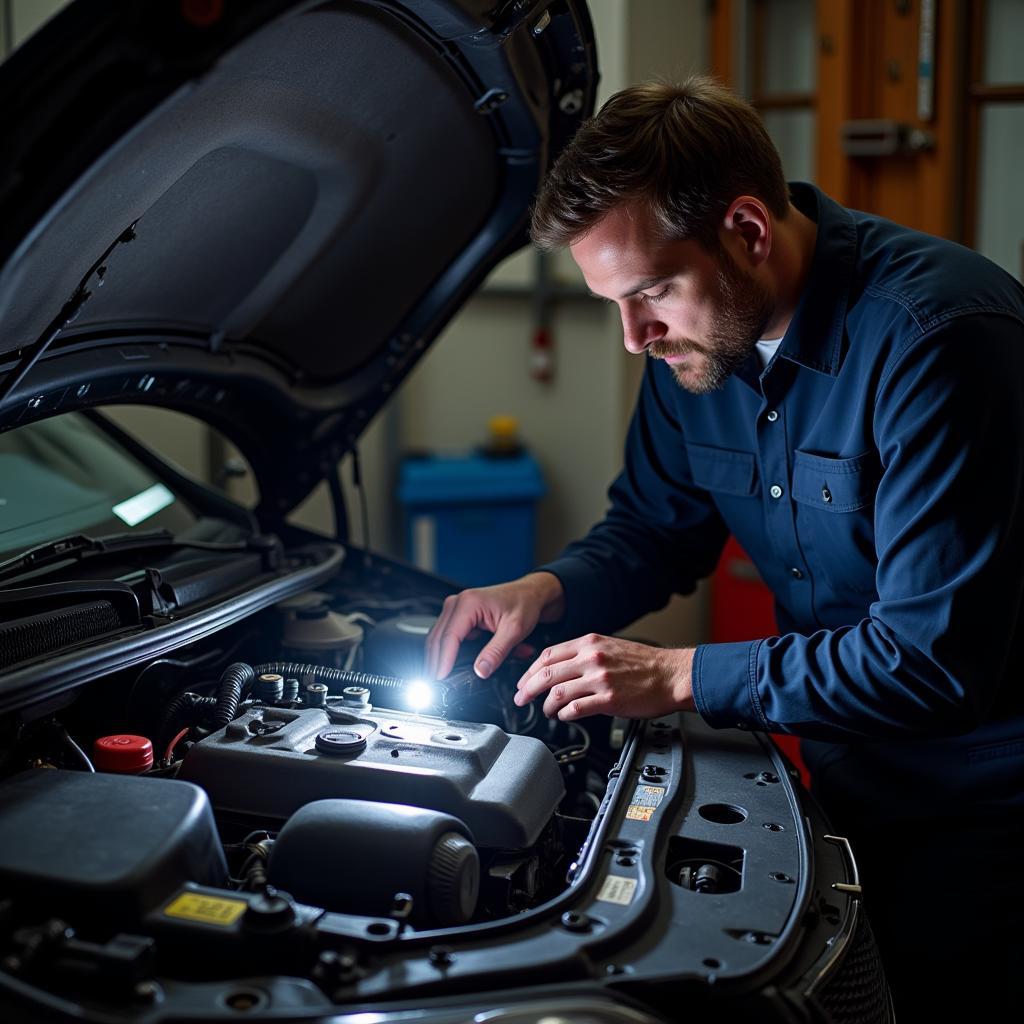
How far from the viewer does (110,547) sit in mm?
1854

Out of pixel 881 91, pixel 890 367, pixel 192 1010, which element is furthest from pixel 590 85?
pixel 881 91

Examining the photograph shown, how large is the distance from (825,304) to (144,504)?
127cm

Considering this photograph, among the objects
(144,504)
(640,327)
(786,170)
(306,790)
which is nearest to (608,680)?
(306,790)

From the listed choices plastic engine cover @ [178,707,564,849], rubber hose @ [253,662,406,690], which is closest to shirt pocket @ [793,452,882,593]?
plastic engine cover @ [178,707,564,849]

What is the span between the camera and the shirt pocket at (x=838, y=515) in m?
1.75

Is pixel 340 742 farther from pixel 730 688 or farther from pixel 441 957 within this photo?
pixel 730 688

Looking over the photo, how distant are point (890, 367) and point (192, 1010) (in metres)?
1.22

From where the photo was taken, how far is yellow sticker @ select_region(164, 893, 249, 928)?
114 centimetres

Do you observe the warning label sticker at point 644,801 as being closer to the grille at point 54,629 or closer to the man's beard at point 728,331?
the man's beard at point 728,331

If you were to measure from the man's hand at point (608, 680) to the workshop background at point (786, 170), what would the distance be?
2.09 metres

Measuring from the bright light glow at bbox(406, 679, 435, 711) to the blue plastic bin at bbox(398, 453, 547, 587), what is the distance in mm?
2297

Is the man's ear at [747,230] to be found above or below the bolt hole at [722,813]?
above

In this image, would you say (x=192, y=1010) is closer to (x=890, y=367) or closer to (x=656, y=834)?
(x=656, y=834)

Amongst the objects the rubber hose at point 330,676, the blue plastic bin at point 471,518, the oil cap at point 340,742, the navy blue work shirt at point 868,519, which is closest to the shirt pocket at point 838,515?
the navy blue work shirt at point 868,519
